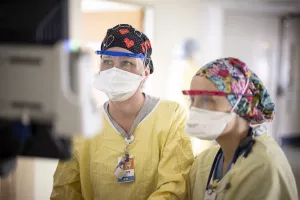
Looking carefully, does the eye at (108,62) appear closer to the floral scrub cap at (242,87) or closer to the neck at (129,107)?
the neck at (129,107)

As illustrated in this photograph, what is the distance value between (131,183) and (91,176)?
0.63 feet

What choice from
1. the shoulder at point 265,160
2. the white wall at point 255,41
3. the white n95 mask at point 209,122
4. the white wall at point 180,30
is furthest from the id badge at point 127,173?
the white wall at point 255,41

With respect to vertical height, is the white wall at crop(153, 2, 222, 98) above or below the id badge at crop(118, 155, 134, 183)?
above

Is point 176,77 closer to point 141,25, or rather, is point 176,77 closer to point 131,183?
point 141,25

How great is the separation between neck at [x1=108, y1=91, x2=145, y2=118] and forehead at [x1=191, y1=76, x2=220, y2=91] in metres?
0.37

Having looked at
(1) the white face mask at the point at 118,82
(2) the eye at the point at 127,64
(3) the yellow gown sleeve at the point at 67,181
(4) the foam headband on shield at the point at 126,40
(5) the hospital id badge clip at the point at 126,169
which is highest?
(4) the foam headband on shield at the point at 126,40

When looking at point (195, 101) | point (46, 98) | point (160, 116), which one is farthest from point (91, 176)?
point (46, 98)

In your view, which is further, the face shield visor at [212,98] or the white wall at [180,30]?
the white wall at [180,30]

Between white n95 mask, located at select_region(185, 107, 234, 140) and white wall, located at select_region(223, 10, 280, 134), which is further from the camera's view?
white wall, located at select_region(223, 10, 280, 134)

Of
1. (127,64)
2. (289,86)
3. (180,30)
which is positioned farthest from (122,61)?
(289,86)

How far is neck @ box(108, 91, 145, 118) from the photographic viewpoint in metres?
1.65

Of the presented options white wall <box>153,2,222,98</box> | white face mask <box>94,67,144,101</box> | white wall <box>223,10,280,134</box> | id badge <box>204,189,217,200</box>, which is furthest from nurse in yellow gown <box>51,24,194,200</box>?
white wall <box>223,10,280,134</box>

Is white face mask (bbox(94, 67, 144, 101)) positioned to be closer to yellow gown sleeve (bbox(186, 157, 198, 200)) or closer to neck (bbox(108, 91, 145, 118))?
neck (bbox(108, 91, 145, 118))

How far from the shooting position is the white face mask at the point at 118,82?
1566mm
